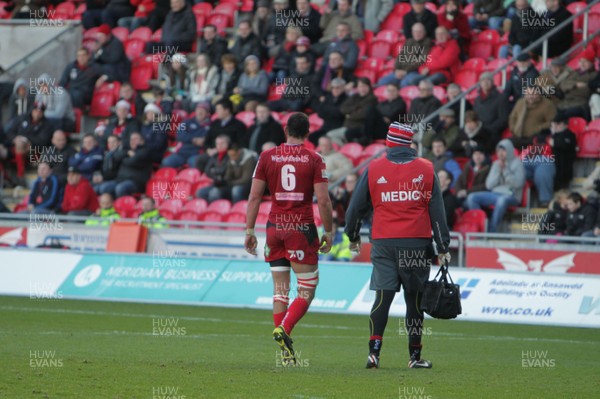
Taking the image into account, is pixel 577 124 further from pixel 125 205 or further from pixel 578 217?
pixel 125 205

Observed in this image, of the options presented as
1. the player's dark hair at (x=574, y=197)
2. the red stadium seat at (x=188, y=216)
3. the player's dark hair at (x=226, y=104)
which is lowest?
the red stadium seat at (x=188, y=216)

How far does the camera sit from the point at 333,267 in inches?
760

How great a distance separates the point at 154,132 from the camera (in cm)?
2625

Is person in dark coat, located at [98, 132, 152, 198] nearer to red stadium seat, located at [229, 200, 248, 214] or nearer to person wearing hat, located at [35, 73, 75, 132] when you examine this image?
red stadium seat, located at [229, 200, 248, 214]

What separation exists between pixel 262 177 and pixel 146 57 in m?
19.2

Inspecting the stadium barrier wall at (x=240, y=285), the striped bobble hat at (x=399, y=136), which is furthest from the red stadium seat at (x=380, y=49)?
the striped bobble hat at (x=399, y=136)

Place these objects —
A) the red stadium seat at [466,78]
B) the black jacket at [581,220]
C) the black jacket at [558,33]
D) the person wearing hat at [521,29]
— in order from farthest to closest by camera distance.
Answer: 1. the red stadium seat at [466,78]
2. the person wearing hat at [521,29]
3. the black jacket at [558,33]
4. the black jacket at [581,220]

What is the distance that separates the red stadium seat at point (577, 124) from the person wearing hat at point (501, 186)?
4.71ft

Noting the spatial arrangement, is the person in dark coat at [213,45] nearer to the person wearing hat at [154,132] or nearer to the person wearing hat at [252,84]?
the person wearing hat at [252,84]

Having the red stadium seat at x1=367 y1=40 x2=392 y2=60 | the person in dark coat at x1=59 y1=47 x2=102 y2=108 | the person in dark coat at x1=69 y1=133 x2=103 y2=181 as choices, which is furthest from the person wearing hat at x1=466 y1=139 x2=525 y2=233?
the person in dark coat at x1=59 y1=47 x2=102 y2=108

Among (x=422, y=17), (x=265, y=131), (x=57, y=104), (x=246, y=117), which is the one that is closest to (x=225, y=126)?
(x=246, y=117)

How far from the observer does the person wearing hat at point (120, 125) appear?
1046 inches

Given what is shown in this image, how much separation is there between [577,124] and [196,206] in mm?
7572

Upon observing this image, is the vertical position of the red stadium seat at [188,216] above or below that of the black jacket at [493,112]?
below
